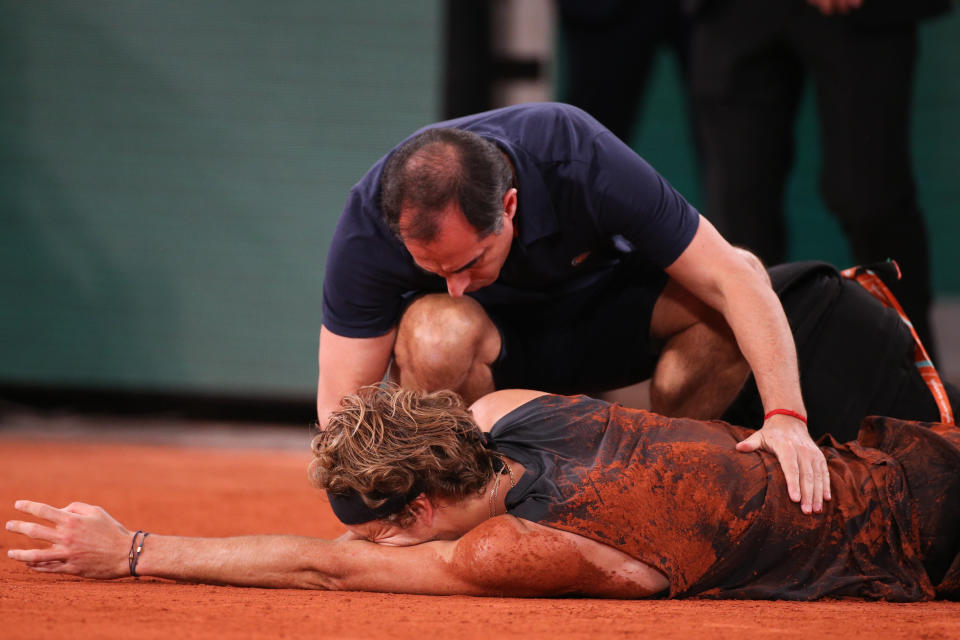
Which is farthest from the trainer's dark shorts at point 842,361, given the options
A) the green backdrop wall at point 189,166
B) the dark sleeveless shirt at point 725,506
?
the green backdrop wall at point 189,166

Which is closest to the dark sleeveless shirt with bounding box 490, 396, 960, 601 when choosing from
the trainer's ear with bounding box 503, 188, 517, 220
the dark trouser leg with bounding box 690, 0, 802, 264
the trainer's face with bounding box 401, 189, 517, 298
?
the trainer's face with bounding box 401, 189, 517, 298

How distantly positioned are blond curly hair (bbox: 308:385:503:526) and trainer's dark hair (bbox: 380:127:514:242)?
393 mm

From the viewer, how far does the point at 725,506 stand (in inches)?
82.9

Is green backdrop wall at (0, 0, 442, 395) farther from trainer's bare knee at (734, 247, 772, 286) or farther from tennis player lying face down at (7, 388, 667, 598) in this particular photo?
tennis player lying face down at (7, 388, 667, 598)

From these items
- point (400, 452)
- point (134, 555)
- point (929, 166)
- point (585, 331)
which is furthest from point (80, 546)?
point (929, 166)

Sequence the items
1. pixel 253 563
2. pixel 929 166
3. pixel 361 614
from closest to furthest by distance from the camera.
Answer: pixel 361 614
pixel 253 563
pixel 929 166

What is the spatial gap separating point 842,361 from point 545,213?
36.8 inches

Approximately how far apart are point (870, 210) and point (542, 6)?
8.24ft

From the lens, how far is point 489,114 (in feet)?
8.77

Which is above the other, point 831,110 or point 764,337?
point 831,110

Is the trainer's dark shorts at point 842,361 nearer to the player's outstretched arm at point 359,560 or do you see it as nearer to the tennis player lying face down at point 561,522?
the tennis player lying face down at point 561,522

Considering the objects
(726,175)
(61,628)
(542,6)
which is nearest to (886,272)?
(726,175)

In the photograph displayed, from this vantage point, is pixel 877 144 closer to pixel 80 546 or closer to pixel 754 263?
pixel 754 263

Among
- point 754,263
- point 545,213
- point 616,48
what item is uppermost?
point 616,48
